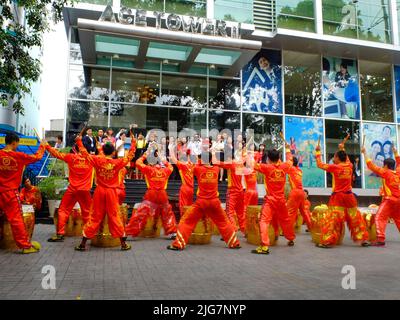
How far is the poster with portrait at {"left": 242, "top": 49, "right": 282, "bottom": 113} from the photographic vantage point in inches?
736

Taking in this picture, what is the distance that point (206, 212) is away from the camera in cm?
774

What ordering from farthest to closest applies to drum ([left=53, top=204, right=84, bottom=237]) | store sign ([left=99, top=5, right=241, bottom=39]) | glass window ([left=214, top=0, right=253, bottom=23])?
1. glass window ([left=214, top=0, right=253, bottom=23])
2. store sign ([left=99, top=5, right=241, bottom=39])
3. drum ([left=53, top=204, right=84, bottom=237])

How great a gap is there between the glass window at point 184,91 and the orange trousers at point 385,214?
11.0 m

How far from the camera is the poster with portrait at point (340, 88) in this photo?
19719mm

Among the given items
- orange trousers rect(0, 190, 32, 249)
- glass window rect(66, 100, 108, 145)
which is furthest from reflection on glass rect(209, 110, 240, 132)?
orange trousers rect(0, 190, 32, 249)

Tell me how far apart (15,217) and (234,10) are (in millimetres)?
14341

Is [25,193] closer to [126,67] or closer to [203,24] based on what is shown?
[126,67]

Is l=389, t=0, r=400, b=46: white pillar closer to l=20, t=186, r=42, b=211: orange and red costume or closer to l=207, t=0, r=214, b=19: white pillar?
l=207, t=0, r=214, b=19: white pillar

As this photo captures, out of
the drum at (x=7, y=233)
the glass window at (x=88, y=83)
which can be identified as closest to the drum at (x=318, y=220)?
the drum at (x=7, y=233)

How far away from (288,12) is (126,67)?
842cm

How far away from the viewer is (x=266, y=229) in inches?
298

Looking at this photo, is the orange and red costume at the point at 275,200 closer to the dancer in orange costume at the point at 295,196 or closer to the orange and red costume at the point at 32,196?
the dancer in orange costume at the point at 295,196

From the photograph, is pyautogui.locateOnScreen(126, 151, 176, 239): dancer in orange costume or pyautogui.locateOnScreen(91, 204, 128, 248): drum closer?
pyautogui.locateOnScreen(91, 204, 128, 248): drum
